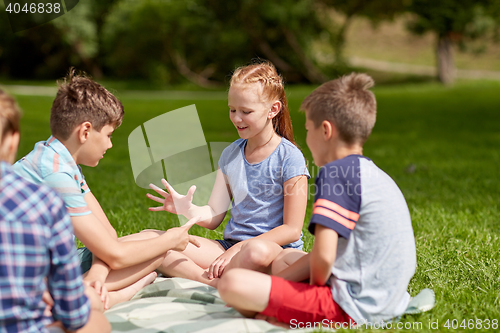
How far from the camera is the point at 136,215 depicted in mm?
4426

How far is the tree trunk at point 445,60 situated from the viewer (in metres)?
25.0

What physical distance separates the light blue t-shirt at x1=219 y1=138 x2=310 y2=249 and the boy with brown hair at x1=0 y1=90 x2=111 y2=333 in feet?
4.18

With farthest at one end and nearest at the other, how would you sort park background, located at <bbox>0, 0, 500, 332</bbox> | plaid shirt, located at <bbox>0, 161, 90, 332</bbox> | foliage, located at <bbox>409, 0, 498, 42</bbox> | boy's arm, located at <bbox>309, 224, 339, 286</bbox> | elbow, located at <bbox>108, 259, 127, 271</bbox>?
1. foliage, located at <bbox>409, 0, 498, 42</bbox>
2. park background, located at <bbox>0, 0, 500, 332</bbox>
3. elbow, located at <bbox>108, 259, 127, 271</bbox>
4. boy's arm, located at <bbox>309, 224, 339, 286</bbox>
5. plaid shirt, located at <bbox>0, 161, 90, 332</bbox>

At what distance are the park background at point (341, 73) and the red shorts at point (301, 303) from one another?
485 mm

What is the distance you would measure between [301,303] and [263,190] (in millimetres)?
863

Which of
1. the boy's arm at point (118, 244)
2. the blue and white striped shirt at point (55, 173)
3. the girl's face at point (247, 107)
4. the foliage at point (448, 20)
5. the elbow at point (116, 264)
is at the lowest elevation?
the elbow at point (116, 264)

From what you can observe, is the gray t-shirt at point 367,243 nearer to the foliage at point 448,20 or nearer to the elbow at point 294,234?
the elbow at point 294,234

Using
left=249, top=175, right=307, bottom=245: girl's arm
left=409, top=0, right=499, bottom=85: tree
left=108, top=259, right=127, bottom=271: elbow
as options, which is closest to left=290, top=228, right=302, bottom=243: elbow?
left=249, top=175, right=307, bottom=245: girl's arm

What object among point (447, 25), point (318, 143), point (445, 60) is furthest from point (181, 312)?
point (445, 60)

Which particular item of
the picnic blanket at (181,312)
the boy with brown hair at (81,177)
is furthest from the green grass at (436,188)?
the boy with brown hair at (81,177)

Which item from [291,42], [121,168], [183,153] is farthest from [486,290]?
[291,42]

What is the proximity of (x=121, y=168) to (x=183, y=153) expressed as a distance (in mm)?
3709

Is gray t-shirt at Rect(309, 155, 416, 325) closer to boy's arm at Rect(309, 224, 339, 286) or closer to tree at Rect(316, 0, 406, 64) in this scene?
boy's arm at Rect(309, 224, 339, 286)

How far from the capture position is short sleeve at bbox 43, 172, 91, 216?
229 cm
